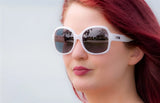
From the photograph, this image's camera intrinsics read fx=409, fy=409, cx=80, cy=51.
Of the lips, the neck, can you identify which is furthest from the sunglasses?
the neck

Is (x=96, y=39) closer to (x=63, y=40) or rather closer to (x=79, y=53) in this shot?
(x=79, y=53)

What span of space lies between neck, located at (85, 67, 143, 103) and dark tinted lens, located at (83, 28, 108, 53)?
1.08ft

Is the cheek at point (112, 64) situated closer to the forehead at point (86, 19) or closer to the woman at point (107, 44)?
the woman at point (107, 44)

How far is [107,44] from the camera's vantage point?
2.96m

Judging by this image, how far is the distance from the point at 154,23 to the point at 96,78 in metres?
0.66

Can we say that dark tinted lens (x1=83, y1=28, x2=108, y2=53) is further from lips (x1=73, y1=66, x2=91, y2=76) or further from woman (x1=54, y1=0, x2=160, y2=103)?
lips (x1=73, y1=66, x2=91, y2=76)

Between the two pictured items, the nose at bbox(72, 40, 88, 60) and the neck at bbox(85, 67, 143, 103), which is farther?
the neck at bbox(85, 67, 143, 103)

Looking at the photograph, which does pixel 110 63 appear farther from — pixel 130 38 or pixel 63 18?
pixel 63 18

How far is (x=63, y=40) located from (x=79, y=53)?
0.81 feet

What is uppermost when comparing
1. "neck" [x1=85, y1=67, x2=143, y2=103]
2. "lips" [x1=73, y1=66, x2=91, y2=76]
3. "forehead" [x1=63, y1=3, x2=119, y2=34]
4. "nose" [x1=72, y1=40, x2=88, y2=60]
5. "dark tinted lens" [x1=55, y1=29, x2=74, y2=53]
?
"forehead" [x1=63, y1=3, x2=119, y2=34]

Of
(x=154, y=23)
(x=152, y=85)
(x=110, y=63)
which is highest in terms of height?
(x=154, y=23)

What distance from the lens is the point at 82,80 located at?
3041 mm

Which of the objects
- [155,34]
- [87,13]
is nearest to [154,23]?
[155,34]

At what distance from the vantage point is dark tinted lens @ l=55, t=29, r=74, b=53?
3.06 metres
